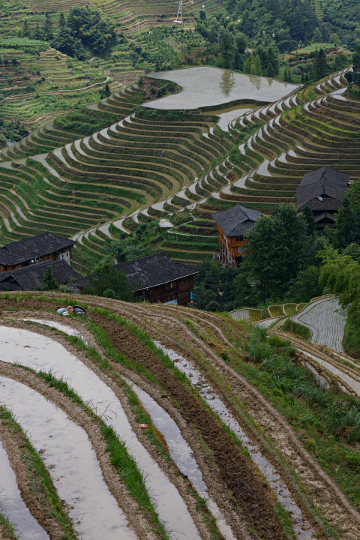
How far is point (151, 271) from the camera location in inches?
1137

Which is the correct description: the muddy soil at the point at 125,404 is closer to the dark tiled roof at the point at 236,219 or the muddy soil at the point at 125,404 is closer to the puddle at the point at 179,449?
the puddle at the point at 179,449

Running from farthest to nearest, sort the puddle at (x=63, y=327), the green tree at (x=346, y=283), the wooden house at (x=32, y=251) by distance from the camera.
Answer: the wooden house at (x=32, y=251) < the green tree at (x=346, y=283) < the puddle at (x=63, y=327)

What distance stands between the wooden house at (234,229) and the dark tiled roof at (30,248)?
10168mm

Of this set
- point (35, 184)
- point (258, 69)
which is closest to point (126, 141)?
point (35, 184)

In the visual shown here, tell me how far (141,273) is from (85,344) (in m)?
16.5

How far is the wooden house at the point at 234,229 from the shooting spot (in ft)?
115

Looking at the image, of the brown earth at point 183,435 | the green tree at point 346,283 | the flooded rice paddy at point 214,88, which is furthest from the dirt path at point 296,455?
the flooded rice paddy at point 214,88

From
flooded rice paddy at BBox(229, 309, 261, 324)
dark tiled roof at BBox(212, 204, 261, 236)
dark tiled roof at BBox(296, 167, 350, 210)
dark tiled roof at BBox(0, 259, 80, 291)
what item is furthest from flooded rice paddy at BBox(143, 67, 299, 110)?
flooded rice paddy at BBox(229, 309, 261, 324)

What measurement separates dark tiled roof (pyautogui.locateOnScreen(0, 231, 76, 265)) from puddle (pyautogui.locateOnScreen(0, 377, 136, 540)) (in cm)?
2610

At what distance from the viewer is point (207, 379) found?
11070 millimetres

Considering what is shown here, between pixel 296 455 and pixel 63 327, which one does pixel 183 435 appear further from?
pixel 63 327

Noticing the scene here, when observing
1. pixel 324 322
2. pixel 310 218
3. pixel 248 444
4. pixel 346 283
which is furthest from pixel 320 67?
pixel 248 444

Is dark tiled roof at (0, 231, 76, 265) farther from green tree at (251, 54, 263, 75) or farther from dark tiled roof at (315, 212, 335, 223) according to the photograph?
green tree at (251, 54, 263, 75)

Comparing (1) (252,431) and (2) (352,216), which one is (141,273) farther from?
(1) (252,431)
